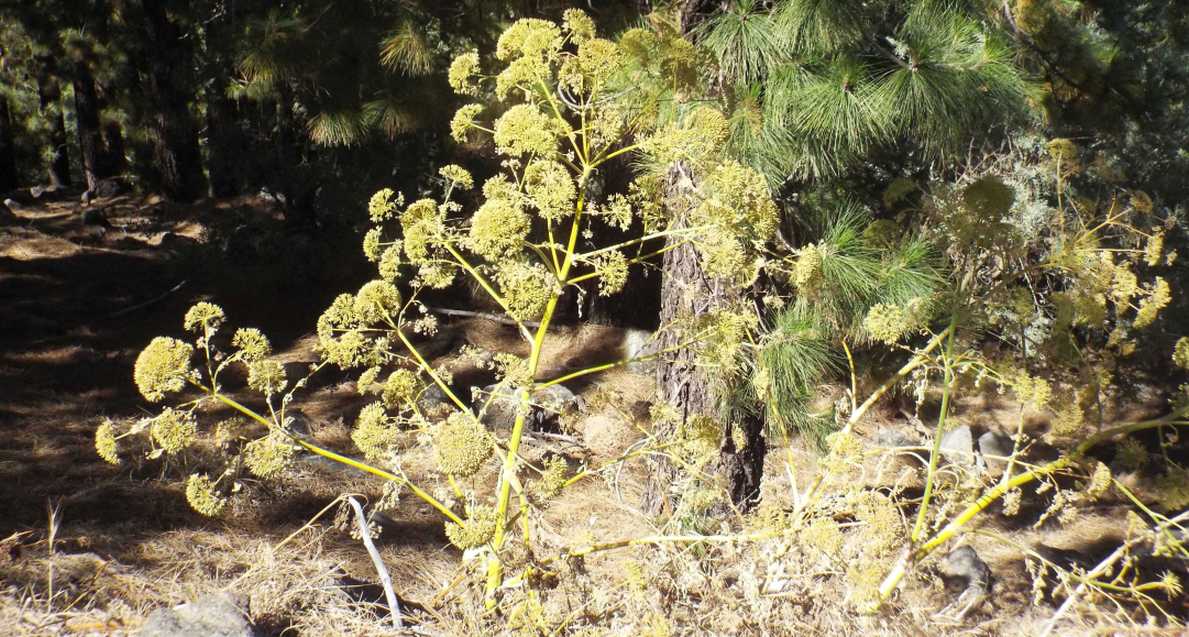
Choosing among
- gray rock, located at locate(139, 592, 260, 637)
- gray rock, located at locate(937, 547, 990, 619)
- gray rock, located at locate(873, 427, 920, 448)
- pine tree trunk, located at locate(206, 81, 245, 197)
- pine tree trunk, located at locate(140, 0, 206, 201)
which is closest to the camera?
gray rock, located at locate(139, 592, 260, 637)

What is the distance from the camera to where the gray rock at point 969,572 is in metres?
4.54

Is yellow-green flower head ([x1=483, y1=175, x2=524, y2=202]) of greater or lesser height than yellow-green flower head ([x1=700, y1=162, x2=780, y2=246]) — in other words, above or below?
above

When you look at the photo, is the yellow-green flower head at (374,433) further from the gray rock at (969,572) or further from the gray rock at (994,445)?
the gray rock at (994,445)

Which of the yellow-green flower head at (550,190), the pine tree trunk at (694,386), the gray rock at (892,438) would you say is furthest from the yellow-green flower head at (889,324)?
the gray rock at (892,438)

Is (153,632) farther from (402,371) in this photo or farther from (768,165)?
(768,165)

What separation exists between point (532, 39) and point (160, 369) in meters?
1.04

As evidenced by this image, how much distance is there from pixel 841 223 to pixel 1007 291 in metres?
1.37

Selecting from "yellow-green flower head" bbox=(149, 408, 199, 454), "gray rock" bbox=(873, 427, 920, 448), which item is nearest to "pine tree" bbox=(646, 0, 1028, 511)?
"yellow-green flower head" bbox=(149, 408, 199, 454)

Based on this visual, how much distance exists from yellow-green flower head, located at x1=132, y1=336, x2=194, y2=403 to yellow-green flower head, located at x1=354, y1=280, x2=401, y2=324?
1.21 feet

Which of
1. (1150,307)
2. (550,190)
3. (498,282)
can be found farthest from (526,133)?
(1150,307)

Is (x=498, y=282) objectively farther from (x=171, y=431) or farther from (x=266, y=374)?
(x=171, y=431)

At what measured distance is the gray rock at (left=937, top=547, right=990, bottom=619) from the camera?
4535mm

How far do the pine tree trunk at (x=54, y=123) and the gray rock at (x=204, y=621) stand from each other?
42.4 feet

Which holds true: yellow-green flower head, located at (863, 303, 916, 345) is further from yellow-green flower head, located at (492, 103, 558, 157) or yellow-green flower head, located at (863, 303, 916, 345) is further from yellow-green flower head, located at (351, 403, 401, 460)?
yellow-green flower head, located at (351, 403, 401, 460)
